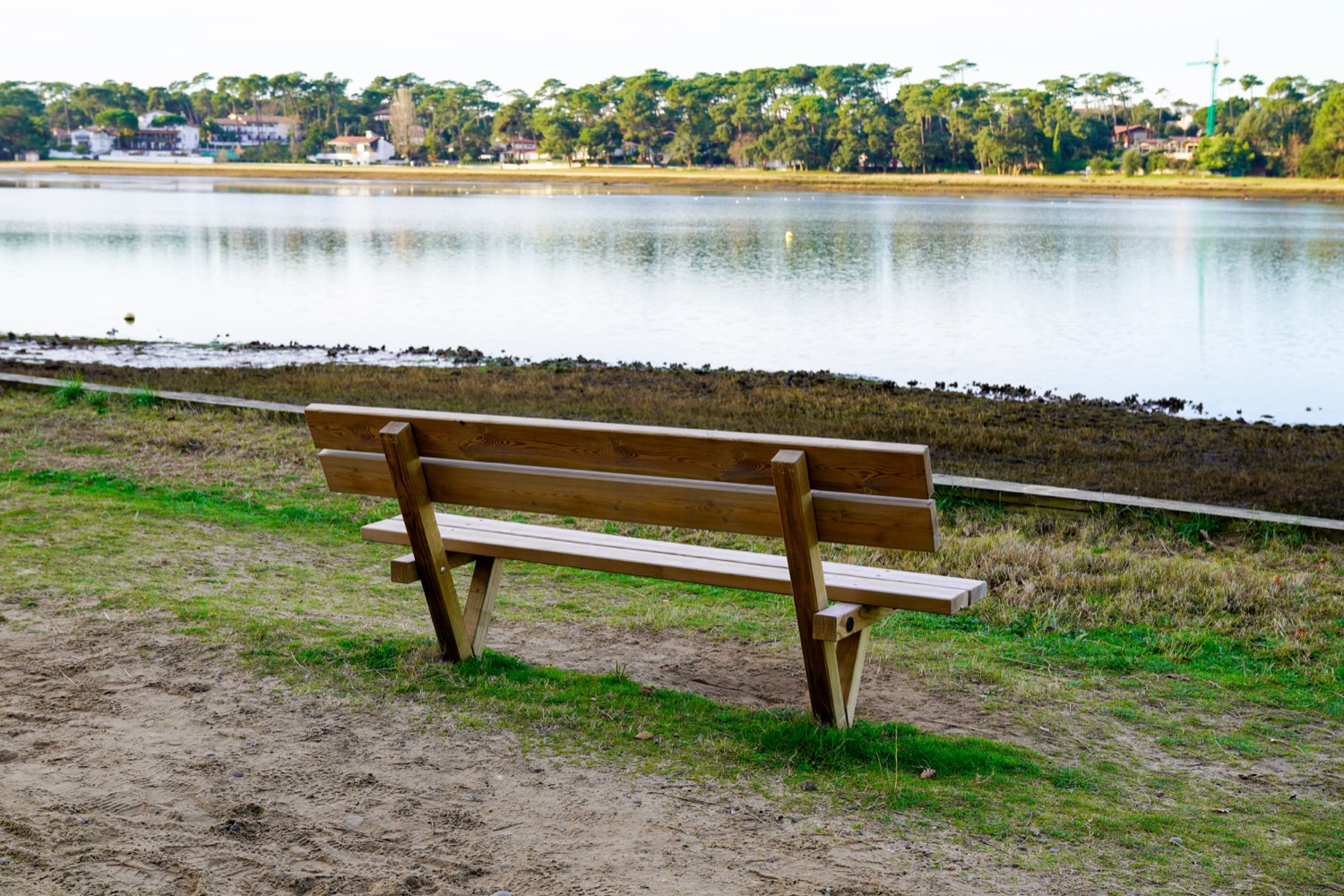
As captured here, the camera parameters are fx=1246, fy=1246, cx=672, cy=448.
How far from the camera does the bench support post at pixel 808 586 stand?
12.0 ft

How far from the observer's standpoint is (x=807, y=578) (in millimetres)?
3850

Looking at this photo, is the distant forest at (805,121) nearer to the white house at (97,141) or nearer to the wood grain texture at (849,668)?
the white house at (97,141)

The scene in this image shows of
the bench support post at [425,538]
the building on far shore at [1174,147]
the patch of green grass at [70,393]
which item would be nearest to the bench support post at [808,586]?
the bench support post at [425,538]

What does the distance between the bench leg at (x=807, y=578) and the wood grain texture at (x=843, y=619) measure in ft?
0.14

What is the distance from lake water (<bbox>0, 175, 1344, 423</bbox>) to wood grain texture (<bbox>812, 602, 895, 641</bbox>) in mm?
14376

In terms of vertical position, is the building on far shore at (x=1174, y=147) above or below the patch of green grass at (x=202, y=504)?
above

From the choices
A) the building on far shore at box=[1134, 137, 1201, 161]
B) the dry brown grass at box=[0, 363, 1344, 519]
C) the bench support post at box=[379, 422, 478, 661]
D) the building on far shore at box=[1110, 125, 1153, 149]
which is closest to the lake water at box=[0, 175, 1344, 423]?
the dry brown grass at box=[0, 363, 1344, 519]

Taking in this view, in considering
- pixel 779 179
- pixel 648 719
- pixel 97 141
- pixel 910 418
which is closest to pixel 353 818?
pixel 648 719

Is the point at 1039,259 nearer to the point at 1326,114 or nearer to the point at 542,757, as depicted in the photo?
the point at 542,757

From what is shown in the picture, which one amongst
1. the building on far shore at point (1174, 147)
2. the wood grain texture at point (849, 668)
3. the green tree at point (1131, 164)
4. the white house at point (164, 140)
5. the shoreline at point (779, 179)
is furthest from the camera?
the white house at point (164, 140)

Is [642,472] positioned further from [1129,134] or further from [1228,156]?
[1129,134]

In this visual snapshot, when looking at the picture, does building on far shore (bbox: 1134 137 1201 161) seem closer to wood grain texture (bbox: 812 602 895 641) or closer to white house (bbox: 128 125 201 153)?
wood grain texture (bbox: 812 602 895 641)

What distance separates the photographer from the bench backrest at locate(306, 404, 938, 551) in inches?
143

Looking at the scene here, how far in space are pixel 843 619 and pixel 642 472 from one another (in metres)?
0.79
